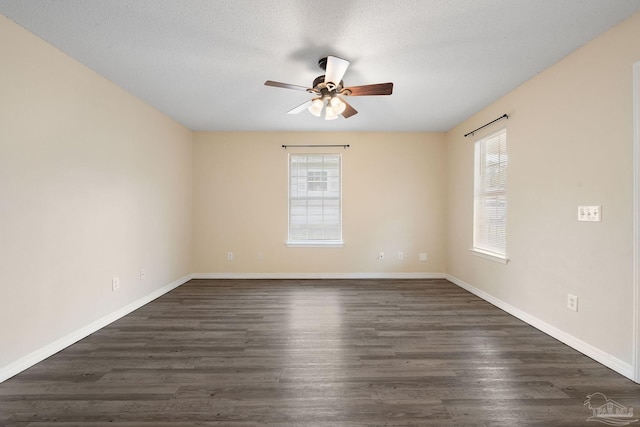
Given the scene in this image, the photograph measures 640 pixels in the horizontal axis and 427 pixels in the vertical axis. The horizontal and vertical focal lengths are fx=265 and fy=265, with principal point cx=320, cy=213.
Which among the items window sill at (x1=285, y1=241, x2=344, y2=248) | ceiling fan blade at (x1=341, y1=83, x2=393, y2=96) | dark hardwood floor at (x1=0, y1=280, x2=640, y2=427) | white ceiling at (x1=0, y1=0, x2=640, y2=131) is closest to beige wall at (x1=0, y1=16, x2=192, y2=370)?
white ceiling at (x1=0, y1=0, x2=640, y2=131)

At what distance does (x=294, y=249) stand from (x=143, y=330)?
7.82 ft

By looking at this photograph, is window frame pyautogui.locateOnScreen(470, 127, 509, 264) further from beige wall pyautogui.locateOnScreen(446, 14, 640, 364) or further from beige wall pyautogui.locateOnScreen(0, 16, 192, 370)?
beige wall pyautogui.locateOnScreen(0, 16, 192, 370)

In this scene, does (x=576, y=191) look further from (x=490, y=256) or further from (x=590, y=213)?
(x=490, y=256)

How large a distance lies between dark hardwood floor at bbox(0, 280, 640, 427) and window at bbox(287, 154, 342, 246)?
1.77m

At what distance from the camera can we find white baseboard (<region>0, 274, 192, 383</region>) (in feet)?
5.98

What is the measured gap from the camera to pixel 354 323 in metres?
2.69

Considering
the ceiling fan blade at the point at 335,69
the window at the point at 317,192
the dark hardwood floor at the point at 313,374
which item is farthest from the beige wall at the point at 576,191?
the window at the point at 317,192

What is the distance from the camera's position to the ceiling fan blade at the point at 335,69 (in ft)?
6.87

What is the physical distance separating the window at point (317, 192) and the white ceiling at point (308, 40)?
4.98ft

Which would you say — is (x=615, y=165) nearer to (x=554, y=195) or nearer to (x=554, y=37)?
(x=554, y=195)

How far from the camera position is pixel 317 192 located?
455 centimetres

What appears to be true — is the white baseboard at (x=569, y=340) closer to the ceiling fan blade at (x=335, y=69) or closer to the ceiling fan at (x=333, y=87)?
the ceiling fan at (x=333, y=87)

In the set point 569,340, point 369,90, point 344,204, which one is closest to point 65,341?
point 369,90

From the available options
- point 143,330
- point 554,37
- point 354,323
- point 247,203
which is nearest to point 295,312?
point 354,323
